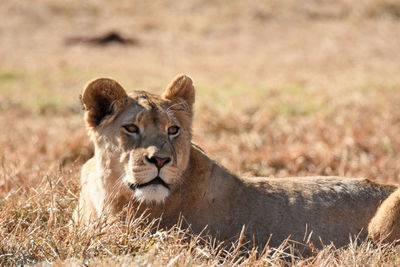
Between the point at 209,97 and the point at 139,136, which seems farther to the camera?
the point at 209,97

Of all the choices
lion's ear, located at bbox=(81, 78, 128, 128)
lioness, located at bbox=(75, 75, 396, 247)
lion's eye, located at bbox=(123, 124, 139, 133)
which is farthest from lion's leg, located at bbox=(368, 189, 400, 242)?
lion's ear, located at bbox=(81, 78, 128, 128)

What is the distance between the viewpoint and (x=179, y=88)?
457cm

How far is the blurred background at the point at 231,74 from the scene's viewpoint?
821 centimetres

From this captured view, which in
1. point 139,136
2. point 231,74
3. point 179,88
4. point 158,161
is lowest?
point 231,74

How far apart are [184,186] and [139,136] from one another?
0.55 metres

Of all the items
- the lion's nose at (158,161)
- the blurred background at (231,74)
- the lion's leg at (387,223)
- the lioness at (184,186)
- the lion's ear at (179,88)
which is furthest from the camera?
the blurred background at (231,74)

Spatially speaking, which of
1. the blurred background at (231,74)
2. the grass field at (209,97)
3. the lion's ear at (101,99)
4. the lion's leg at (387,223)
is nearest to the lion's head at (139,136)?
the lion's ear at (101,99)

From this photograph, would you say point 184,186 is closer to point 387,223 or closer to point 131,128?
point 131,128

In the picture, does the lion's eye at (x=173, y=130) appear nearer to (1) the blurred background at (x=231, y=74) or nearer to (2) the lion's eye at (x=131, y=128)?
(2) the lion's eye at (x=131, y=128)

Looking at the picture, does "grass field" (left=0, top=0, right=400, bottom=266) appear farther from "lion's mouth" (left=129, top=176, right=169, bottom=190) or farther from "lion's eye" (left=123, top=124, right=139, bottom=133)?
"lion's eye" (left=123, top=124, right=139, bottom=133)

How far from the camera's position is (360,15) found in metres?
31.6

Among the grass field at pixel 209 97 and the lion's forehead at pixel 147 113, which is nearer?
the grass field at pixel 209 97

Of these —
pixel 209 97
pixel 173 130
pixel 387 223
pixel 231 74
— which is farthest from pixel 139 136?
pixel 231 74

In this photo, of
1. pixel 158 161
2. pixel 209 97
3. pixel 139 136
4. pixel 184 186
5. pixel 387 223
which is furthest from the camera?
pixel 209 97
